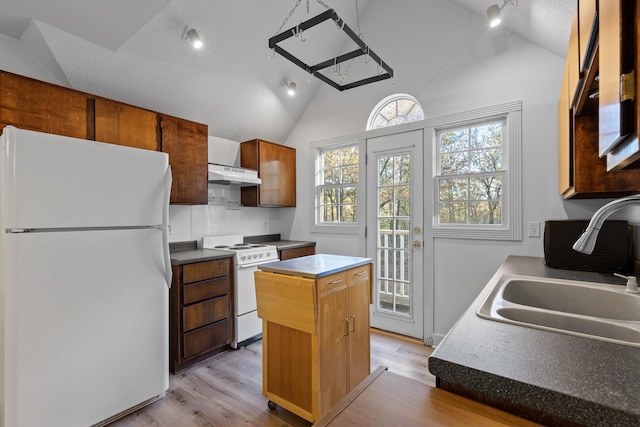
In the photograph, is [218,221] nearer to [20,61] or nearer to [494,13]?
[20,61]

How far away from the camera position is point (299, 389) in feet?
6.18

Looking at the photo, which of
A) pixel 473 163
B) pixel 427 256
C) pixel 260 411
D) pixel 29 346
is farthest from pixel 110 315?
pixel 473 163

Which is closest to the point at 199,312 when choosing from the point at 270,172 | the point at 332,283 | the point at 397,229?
the point at 332,283

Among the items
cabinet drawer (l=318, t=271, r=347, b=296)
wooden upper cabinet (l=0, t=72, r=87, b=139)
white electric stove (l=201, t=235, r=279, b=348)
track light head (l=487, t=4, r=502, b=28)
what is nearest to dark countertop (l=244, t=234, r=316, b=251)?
white electric stove (l=201, t=235, r=279, b=348)

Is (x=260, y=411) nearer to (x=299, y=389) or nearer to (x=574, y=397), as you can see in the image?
(x=299, y=389)

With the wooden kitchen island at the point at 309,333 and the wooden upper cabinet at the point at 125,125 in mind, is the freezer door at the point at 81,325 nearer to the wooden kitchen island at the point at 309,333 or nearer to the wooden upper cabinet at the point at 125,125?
the wooden kitchen island at the point at 309,333

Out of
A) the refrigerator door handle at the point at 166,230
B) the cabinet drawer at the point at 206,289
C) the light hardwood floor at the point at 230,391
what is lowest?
the light hardwood floor at the point at 230,391

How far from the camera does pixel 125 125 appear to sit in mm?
2541

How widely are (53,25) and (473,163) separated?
3.48 meters

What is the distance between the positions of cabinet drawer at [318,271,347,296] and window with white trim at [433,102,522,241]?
1.39 m

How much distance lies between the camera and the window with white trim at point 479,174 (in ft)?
8.59

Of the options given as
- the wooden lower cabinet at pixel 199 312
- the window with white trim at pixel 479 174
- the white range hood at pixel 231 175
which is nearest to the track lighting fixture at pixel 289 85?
the white range hood at pixel 231 175

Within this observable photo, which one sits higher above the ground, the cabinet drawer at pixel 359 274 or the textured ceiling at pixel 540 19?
the textured ceiling at pixel 540 19

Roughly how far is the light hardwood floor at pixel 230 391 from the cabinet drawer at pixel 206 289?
1.93ft
